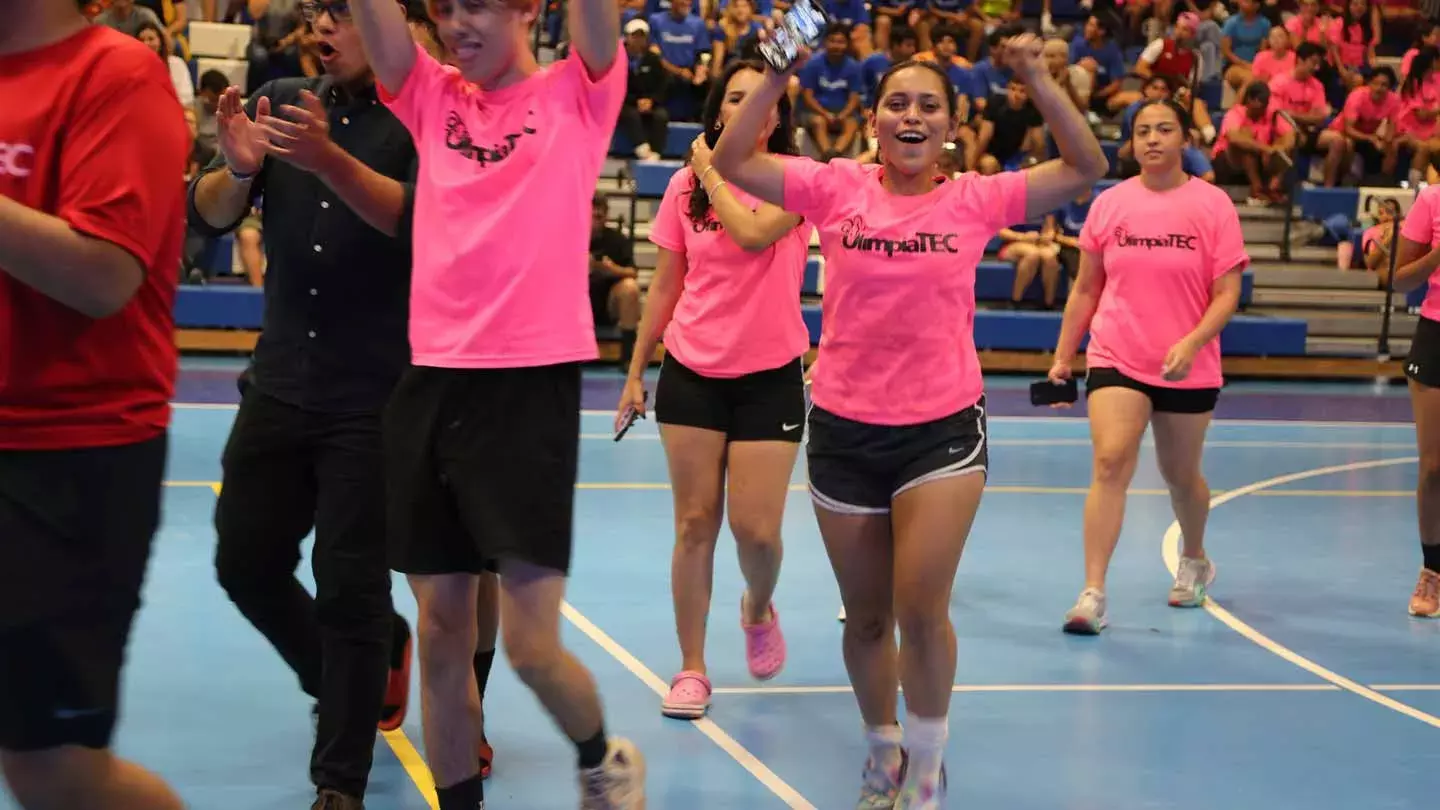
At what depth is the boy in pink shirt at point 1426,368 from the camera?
26.0ft

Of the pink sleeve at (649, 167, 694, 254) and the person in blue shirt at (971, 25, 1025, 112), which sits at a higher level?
the person in blue shirt at (971, 25, 1025, 112)

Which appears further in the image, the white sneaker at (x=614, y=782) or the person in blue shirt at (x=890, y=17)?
the person in blue shirt at (x=890, y=17)

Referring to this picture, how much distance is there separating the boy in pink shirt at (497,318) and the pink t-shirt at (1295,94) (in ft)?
57.8

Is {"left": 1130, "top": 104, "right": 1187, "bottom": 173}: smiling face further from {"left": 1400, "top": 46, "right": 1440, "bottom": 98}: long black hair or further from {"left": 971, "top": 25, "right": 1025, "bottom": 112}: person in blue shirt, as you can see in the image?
{"left": 1400, "top": 46, "right": 1440, "bottom": 98}: long black hair

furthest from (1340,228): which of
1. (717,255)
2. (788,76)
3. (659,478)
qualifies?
(788,76)

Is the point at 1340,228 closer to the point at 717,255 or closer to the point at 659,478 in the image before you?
the point at 659,478

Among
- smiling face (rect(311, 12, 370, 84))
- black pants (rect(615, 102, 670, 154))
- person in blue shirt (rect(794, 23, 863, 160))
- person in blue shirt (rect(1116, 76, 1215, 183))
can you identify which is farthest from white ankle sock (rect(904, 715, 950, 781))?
person in blue shirt (rect(794, 23, 863, 160))

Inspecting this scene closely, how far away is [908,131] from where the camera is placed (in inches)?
190

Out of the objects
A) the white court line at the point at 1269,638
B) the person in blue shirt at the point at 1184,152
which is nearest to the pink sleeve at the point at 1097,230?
the white court line at the point at 1269,638

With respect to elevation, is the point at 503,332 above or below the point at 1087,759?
above

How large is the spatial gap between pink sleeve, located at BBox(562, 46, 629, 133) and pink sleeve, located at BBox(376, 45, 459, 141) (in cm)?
29

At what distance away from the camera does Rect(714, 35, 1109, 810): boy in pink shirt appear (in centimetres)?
482

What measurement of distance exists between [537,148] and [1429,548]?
5701 millimetres

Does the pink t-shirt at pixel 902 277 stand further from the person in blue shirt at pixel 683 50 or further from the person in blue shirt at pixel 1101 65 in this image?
the person in blue shirt at pixel 1101 65
